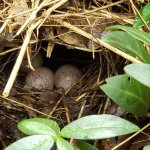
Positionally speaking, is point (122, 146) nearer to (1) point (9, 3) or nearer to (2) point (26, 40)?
(2) point (26, 40)

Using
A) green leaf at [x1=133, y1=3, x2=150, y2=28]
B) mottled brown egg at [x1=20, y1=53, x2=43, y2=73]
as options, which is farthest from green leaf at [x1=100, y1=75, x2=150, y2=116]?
mottled brown egg at [x1=20, y1=53, x2=43, y2=73]

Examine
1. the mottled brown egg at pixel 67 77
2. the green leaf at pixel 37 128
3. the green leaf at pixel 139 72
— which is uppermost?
the green leaf at pixel 139 72

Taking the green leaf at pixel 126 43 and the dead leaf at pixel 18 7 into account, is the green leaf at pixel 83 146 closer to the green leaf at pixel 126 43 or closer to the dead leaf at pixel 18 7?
the green leaf at pixel 126 43

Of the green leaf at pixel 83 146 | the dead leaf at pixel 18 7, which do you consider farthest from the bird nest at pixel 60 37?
the green leaf at pixel 83 146

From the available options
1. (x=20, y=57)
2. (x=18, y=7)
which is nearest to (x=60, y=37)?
(x=18, y=7)

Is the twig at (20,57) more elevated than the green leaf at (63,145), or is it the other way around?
the twig at (20,57)

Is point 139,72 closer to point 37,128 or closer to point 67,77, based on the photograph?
point 37,128
